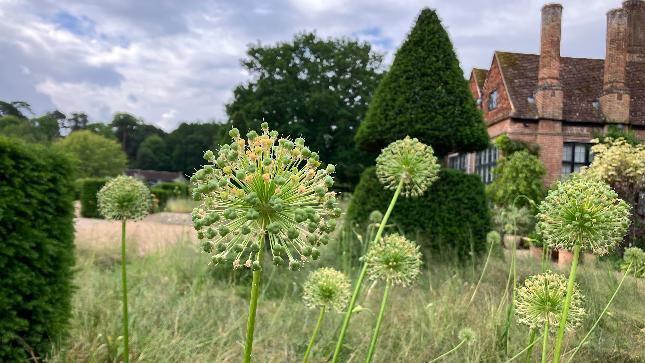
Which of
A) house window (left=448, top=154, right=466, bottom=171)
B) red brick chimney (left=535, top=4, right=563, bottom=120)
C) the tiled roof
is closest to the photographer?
red brick chimney (left=535, top=4, right=563, bottom=120)

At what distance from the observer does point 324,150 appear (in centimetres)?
3497

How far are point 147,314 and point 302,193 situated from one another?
12.6 ft

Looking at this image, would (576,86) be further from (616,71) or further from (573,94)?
(616,71)

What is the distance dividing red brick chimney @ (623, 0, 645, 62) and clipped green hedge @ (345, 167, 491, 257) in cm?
2067

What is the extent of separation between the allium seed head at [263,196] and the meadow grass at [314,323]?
1.04 metres

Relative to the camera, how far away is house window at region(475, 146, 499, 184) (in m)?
24.1

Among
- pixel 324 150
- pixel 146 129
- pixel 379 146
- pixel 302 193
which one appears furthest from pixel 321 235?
pixel 146 129

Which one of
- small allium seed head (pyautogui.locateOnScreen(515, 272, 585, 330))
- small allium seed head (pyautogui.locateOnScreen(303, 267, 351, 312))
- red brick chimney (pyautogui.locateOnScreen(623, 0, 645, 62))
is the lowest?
small allium seed head (pyautogui.locateOnScreen(303, 267, 351, 312))

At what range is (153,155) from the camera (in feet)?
249

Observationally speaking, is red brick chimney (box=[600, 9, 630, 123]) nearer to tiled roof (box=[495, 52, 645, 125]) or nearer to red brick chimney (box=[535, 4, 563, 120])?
tiled roof (box=[495, 52, 645, 125])

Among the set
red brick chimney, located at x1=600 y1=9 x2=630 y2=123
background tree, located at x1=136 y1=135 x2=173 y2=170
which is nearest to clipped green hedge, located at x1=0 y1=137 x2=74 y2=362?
red brick chimney, located at x1=600 y1=9 x2=630 y2=123

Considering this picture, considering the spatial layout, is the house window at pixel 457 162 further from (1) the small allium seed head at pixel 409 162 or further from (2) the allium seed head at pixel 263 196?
(2) the allium seed head at pixel 263 196

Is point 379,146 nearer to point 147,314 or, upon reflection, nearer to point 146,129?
point 147,314

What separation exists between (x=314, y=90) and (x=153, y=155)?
4751 centimetres
